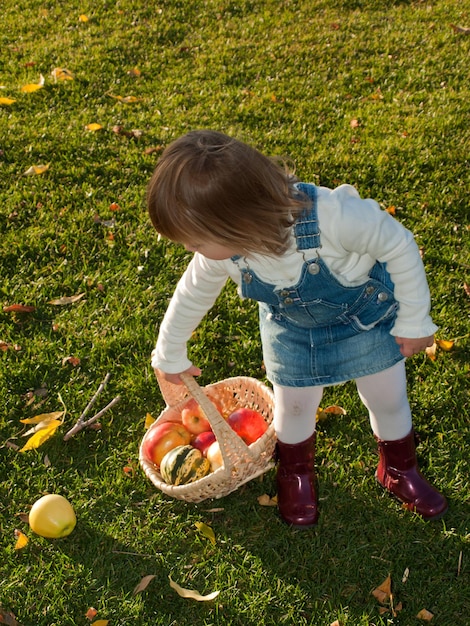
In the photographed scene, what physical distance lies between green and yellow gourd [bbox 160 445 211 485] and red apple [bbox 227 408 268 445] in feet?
0.74

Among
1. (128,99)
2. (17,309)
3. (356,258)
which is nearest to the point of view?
(356,258)

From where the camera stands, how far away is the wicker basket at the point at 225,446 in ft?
9.37

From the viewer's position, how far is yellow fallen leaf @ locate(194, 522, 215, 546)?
9.86 feet

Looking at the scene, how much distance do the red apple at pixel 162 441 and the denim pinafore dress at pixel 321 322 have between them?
64cm

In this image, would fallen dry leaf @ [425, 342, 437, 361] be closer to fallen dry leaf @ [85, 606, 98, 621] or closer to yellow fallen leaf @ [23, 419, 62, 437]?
yellow fallen leaf @ [23, 419, 62, 437]

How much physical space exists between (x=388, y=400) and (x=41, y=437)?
5.44ft

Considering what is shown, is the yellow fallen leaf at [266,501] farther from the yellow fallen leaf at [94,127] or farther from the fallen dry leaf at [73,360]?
the yellow fallen leaf at [94,127]

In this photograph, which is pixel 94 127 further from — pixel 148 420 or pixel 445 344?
pixel 445 344

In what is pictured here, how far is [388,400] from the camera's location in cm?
286

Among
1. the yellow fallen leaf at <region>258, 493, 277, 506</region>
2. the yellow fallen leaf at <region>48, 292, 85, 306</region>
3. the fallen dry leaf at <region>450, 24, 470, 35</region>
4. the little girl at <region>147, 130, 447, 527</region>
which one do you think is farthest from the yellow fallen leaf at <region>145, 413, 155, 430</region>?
the fallen dry leaf at <region>450, 24, 470, 35</region>

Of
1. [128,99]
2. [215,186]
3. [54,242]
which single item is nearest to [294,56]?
[128,99]

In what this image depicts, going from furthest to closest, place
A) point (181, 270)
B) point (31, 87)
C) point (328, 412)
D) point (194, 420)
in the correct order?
point (31, 87) → point (181, 270) → point (328, 412) → point (194, 420)

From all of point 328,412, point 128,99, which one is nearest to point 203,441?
point 328,412

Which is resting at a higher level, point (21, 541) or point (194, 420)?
point (194, 420)
